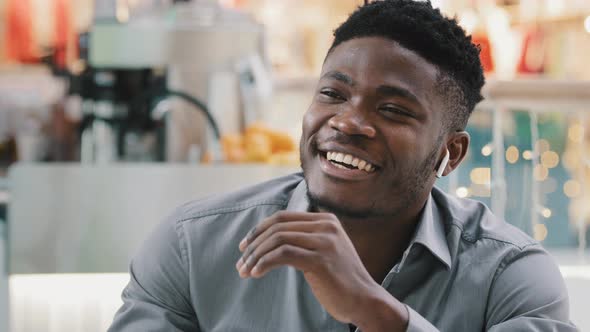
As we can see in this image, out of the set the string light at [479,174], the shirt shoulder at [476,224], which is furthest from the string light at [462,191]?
the shirt shoulder at [476,224]

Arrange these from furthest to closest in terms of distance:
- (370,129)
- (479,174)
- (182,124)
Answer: (479,174) → (182,124) → (370,129)

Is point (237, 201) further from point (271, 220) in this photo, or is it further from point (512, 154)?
point (512, 154)

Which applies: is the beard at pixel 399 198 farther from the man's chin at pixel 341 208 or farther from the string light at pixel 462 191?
the string light at pixel 462 191

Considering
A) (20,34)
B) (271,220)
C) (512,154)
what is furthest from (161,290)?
(20,34)

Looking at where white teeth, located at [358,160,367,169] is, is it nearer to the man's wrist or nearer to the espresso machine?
the man's wrist

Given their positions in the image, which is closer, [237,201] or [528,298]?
[528,298]

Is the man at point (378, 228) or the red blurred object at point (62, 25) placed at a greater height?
the man at point (378, 228)

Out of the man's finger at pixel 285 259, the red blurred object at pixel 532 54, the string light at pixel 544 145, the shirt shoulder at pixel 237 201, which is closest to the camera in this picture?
the man's finger at pixel 285 259

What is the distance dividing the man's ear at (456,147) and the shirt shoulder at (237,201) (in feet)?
0.76

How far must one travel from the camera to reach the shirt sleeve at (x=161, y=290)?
1.07 metres

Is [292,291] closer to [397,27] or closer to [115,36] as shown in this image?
[397,27]

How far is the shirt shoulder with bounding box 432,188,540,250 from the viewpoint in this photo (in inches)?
45.7

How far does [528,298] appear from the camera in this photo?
1.07 m

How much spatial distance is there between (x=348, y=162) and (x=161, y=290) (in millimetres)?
297
